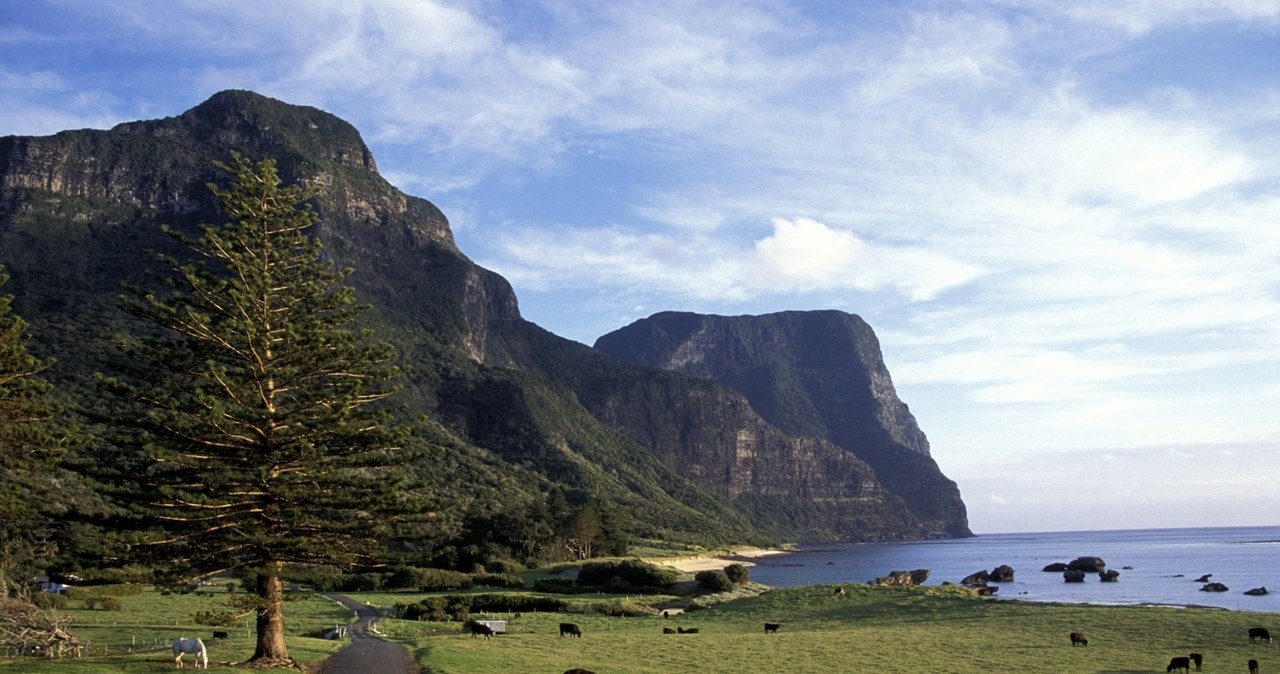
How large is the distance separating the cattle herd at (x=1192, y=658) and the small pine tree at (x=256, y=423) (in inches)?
775

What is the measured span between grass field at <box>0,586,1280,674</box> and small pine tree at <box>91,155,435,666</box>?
3.15 m

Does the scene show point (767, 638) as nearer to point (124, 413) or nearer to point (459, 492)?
point (124, 413)

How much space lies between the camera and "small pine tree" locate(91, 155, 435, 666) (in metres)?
22.6

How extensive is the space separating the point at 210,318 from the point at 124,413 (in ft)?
10.1

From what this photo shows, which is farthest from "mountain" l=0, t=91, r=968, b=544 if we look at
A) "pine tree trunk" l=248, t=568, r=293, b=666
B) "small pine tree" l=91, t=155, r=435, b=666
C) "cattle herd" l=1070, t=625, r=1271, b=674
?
"cattle herd" l=1070, t=625, r=1271, b=674

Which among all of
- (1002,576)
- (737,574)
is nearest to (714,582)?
(737,574)

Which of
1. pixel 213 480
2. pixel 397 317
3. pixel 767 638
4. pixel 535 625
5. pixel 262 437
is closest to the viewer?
pixel 213 480

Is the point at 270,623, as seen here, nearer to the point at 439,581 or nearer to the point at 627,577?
the point at 627,577

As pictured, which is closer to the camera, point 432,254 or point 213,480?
point 213,480

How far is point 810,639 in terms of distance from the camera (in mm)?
32219

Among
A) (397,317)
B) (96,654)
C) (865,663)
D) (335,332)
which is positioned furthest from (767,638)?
(397,317)

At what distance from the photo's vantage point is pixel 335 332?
2486cm

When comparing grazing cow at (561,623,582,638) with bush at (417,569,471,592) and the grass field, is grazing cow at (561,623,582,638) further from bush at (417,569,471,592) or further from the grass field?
bush at (417,569,471,592)

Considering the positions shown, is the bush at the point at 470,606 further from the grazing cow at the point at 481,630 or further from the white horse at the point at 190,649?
the white horse at the point at 190,649
